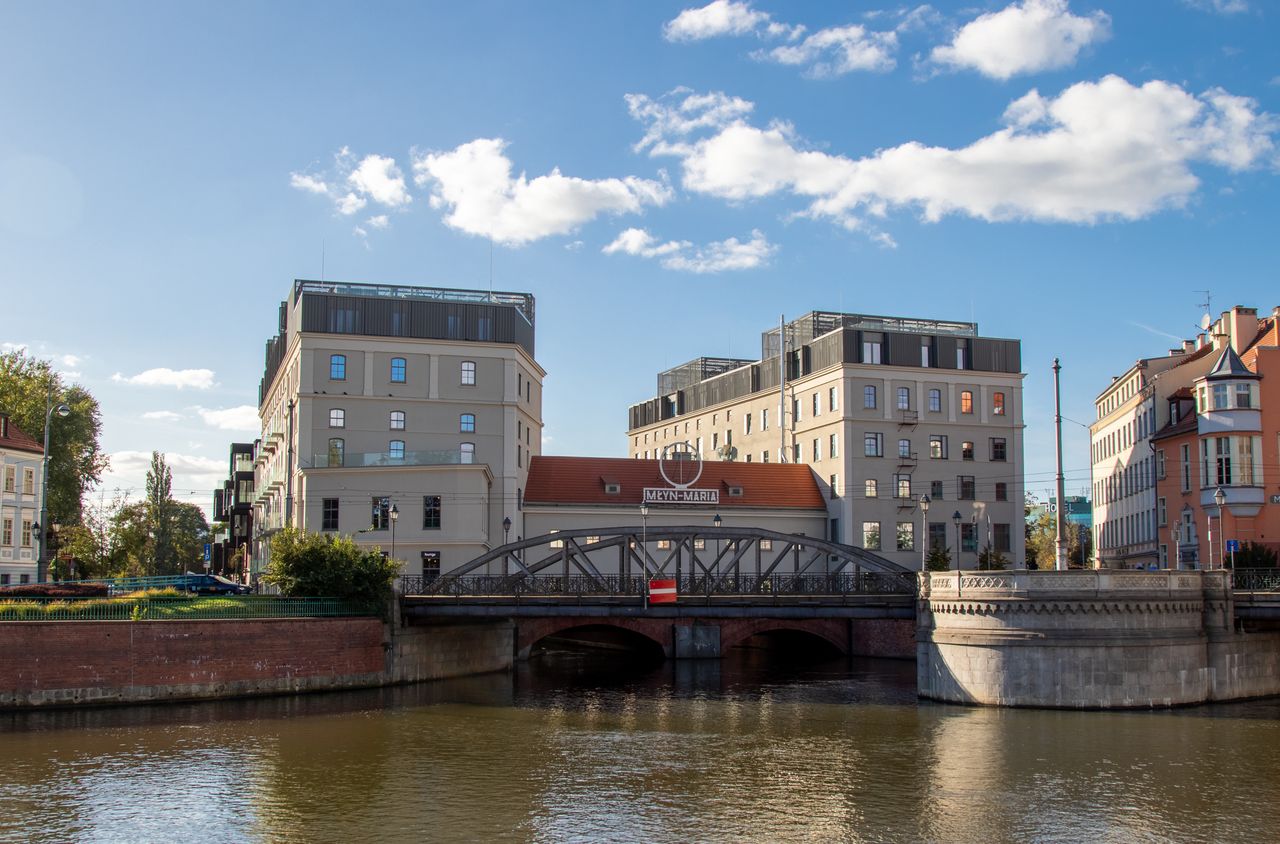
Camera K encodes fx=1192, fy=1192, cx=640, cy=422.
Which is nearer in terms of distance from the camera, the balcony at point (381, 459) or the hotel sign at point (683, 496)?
the balcony at point (381, 459)

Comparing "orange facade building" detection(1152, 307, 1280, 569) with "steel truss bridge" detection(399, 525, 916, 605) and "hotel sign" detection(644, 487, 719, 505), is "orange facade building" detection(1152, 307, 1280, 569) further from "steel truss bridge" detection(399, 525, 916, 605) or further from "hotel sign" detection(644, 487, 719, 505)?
"hotel sign" detection(644, 487, 719, 505)

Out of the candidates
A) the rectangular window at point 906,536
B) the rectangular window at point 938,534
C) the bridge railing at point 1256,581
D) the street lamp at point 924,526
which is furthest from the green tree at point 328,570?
the rectangular window at point 938,534

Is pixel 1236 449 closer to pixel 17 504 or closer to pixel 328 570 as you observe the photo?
pixel 328 570

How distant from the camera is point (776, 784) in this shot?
32125mm

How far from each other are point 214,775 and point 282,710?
38.0 feet

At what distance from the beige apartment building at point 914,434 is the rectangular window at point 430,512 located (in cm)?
2641

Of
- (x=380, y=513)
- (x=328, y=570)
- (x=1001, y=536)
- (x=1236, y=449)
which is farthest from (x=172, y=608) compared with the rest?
(x=1236, y=449)

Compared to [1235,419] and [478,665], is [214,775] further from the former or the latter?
[1235,419]

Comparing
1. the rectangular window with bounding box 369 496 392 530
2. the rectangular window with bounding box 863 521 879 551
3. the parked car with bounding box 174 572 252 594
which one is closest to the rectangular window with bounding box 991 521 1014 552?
Result: the rectangular window with bounding box 863 521 879 551

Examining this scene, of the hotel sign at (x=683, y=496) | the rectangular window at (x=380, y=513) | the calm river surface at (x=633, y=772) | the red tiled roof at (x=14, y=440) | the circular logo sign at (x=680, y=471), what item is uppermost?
the red tiled roof at (x=14, y=440)

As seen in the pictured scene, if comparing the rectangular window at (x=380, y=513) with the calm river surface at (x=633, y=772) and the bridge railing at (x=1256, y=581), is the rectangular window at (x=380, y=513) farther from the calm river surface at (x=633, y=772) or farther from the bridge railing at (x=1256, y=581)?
the bridge railing at (x=1256, y=581)

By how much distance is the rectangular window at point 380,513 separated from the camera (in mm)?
65000

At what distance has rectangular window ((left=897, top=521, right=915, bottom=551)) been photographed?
77.4 meters

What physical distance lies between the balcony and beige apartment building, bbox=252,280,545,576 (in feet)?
0.25
